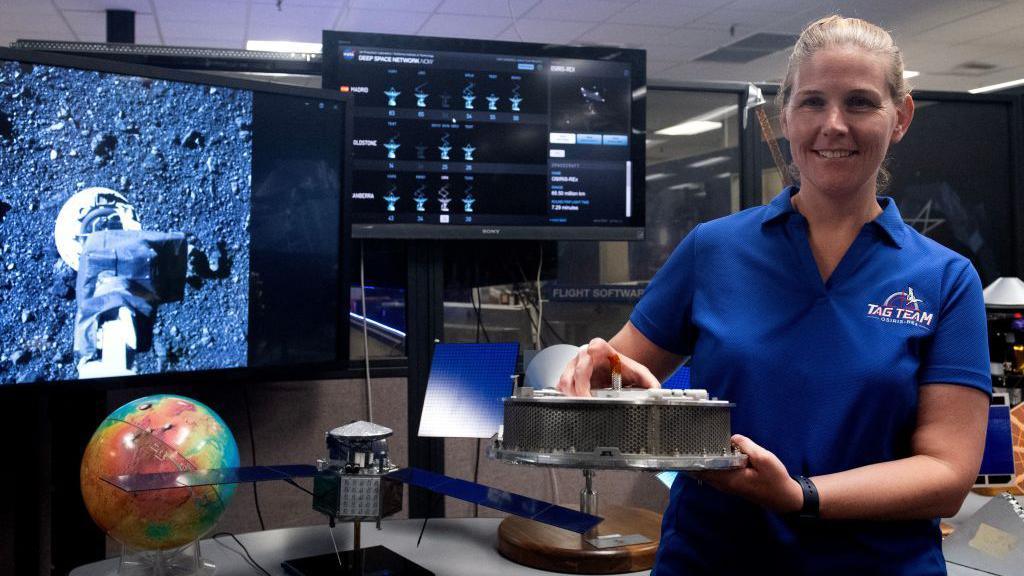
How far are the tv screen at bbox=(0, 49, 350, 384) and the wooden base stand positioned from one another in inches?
18.2

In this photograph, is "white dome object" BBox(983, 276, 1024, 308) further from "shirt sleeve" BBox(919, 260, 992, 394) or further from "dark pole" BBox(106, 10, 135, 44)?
"dark pole" BBox(106, 10, 135, 44)

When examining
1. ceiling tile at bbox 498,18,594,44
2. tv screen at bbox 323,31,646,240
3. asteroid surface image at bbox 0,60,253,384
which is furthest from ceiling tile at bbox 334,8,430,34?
asteroid surface image at bbox 0,60,253,384

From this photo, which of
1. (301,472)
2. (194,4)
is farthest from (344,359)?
(194,4)

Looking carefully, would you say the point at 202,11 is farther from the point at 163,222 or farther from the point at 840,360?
the point at 840,360

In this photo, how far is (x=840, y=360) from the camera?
0.94 meters

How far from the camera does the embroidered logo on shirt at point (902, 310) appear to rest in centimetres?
95

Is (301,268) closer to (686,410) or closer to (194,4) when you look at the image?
(686,410)

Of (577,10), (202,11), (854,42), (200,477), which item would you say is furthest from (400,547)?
(202,11)

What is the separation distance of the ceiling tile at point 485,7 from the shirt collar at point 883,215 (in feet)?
16.2

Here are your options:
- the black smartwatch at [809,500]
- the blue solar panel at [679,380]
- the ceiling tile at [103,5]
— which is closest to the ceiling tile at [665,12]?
the ceiling tile at [103,5]

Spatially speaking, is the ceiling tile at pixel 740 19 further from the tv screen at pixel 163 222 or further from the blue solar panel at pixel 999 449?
the tv screen at pixel 163 222

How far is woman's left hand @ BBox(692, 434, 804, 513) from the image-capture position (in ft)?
2.62

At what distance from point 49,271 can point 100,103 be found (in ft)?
0.84

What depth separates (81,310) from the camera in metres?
1.32
